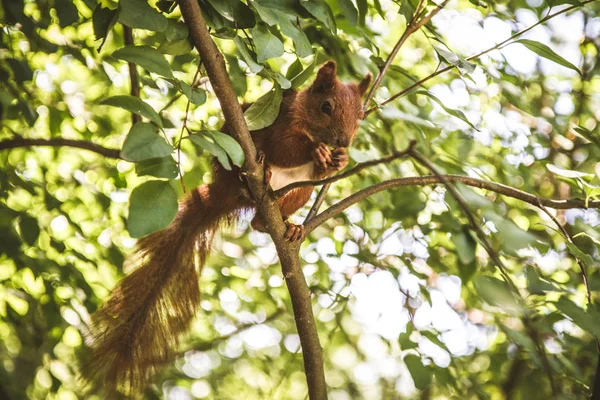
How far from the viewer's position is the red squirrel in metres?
2.05

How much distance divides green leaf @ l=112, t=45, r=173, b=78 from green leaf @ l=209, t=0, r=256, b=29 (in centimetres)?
22

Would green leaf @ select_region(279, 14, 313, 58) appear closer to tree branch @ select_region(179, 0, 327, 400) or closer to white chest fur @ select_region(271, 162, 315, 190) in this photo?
tree branch @ select_region(179, 0, 327, 400)

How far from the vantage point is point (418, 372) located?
5.90 feet

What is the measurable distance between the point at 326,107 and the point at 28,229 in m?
1.20

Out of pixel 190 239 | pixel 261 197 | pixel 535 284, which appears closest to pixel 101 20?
pixel 261 197

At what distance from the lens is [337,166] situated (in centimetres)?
235

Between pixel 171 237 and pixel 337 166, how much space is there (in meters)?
0.69

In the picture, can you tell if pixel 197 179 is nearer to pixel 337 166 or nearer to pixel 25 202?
pixel 337 166

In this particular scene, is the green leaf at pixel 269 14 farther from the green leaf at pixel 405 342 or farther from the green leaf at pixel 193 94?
the green leaf at pixel 405 342

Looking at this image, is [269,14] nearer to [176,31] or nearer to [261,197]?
[176,31]

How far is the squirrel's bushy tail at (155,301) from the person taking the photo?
2016mm

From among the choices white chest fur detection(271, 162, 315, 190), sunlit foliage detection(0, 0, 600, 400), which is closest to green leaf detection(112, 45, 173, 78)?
sunlit foliage detection(0, 0, 600, 400)

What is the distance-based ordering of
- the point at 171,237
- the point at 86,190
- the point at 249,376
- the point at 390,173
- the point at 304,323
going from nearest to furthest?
the point at 304,323
the point at 171,237
the point at 390,173
the point at 86,190
the point at 249,376

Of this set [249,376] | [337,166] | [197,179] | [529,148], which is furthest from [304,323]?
[249,376]
